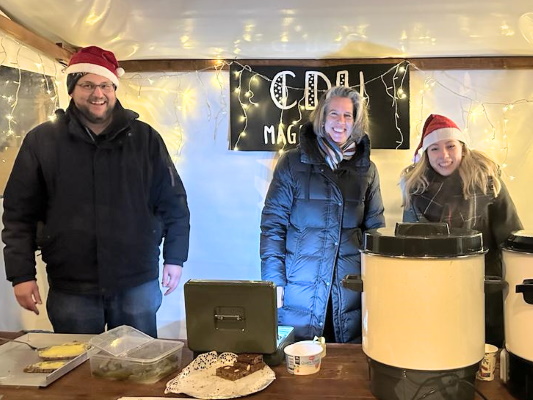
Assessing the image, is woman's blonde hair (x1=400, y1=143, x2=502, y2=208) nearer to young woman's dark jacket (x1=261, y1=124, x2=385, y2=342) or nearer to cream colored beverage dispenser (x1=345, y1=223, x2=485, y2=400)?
young woman's dark jacket (x1=261, y1=124, x2=385, y2=342)

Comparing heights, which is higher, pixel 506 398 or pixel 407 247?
pixel 407 247

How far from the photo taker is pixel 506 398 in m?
1.11

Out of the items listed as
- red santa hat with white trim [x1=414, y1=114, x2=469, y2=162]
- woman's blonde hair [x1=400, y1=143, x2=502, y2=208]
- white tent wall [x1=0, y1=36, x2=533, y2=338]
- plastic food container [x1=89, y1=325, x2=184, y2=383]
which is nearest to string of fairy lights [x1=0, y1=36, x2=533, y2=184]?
white tent wall [x1=0, y1=36, x2=533, y2=338]

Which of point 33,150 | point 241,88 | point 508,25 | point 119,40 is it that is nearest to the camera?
point 33,150

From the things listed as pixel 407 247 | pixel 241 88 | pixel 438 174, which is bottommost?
pixel 407 247

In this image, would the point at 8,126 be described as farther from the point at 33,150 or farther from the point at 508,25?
the point at 508,25

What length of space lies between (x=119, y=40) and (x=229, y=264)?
127 cm

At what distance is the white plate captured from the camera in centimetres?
114

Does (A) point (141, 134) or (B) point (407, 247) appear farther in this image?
(A) point (141, 134)

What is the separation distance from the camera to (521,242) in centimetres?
107

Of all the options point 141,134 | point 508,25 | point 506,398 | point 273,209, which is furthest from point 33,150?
point 508,25

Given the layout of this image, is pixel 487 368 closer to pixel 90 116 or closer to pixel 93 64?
pixel 90 116

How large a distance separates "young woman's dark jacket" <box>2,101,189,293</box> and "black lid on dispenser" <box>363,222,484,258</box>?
3.53 ft

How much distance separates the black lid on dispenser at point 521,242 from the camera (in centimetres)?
106
